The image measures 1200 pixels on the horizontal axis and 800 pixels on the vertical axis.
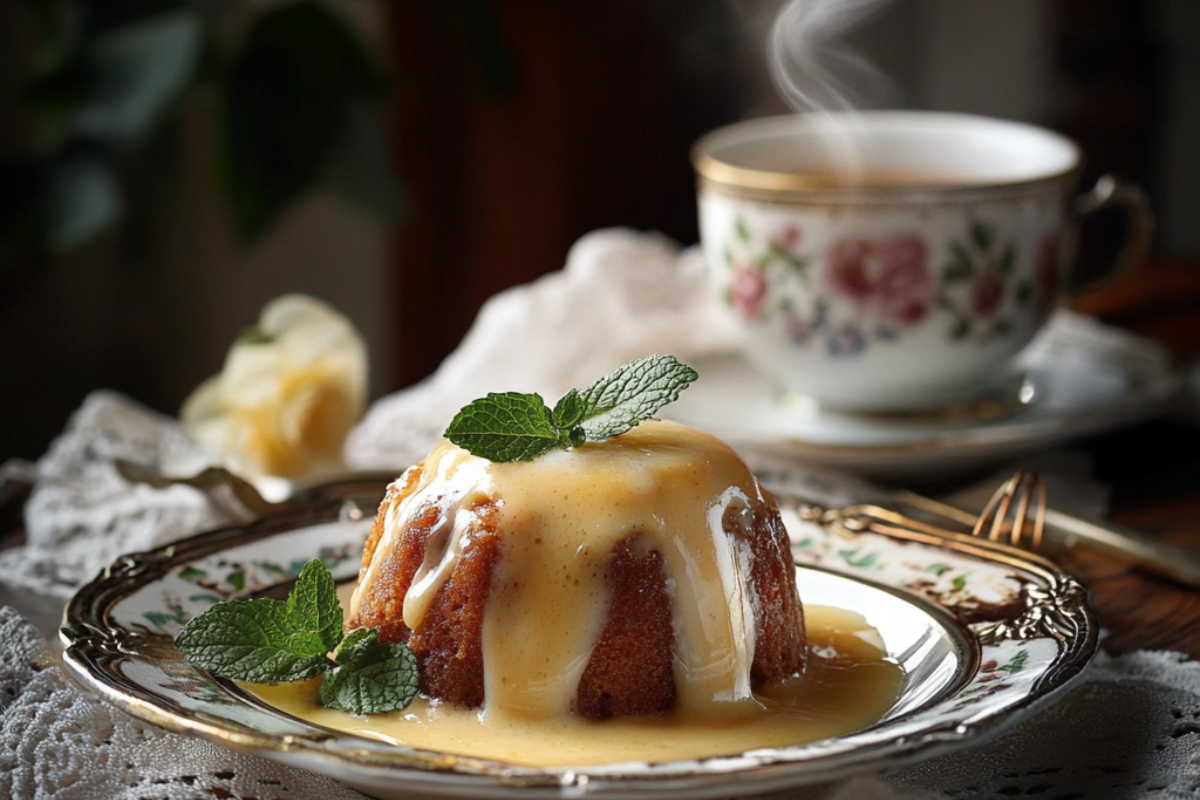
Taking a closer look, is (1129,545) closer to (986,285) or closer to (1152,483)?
(1152,483)

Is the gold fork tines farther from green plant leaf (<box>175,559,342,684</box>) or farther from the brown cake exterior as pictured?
green plant leaf (<box>175,559,342,684</box>)

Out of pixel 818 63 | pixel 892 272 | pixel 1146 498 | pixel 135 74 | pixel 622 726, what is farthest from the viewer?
pixel 135 74

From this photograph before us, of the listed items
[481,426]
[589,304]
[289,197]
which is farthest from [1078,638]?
[289,197]

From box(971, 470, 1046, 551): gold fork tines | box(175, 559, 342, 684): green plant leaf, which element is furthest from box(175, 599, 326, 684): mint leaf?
box(971, 470, 1046, 551): gold fork tines

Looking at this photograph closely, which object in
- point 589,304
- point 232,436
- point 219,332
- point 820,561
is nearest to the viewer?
point 820,561

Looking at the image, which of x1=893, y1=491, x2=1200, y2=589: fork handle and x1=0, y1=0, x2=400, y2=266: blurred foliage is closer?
x1=893, y1=491, x2=1200, y2=589: fork handle

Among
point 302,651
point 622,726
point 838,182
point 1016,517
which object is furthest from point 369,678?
point 838,182

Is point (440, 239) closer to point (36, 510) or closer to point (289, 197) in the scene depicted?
point (289, 197)
